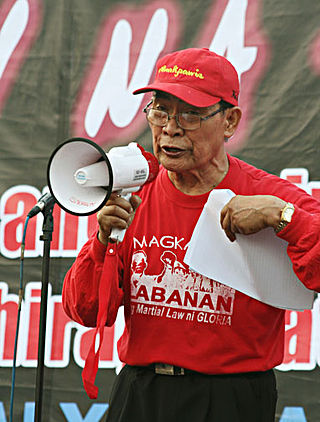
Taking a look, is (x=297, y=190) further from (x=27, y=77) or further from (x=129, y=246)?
(x=27, y=77)

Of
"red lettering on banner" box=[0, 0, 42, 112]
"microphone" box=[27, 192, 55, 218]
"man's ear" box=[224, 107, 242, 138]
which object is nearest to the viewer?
"man's ear" box=[224, 107, 242, 138]

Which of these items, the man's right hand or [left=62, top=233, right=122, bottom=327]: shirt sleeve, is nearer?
the man's right hand

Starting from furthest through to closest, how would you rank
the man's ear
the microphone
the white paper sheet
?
the microphone, the man's ear, the white paper sheet

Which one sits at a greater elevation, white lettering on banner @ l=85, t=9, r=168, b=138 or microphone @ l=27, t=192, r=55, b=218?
white lettering on banner @ l=85, t=9, r=168, b=138

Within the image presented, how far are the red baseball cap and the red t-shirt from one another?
245 mm

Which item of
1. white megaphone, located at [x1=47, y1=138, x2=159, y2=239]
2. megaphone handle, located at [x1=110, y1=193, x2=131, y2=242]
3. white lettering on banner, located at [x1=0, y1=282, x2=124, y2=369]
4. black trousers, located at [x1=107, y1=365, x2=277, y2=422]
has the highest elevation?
white megaphone, located at [x1=47, y1=138, x2=159, y2=239]

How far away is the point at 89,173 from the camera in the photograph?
1.41m

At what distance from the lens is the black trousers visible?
159cm

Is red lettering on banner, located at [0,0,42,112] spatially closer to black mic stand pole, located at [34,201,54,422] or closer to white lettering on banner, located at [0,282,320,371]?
white lettering on banner, located at [0,282,320,371]

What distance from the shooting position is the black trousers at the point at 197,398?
1.59m

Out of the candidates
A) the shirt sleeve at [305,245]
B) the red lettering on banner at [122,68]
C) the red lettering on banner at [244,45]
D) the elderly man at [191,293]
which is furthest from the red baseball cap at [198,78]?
the red lettering on banner at [122,68]

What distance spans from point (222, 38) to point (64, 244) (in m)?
1.28

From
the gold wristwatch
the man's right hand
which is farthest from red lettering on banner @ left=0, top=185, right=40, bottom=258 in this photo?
the gold wristwatch

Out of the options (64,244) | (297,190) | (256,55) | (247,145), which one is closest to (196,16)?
(256,55)
